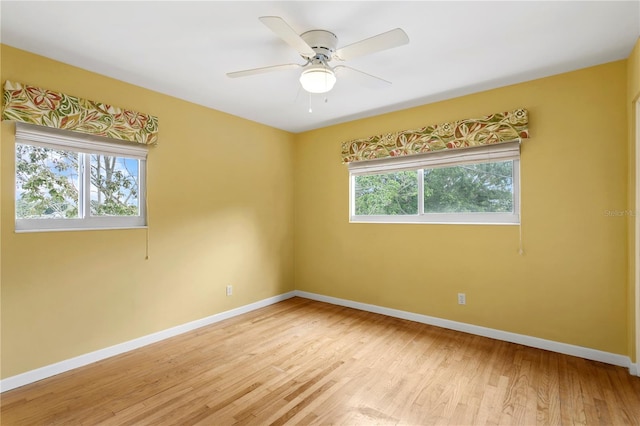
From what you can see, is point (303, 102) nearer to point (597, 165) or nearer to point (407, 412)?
point (597, 165)

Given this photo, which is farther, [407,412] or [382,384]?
[382,384]

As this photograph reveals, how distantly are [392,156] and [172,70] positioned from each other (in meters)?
2.41

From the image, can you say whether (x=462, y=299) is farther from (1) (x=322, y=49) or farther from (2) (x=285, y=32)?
(2) (x=285, y=32)

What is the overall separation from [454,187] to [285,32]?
7.92 feet

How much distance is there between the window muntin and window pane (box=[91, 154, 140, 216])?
2497 mm

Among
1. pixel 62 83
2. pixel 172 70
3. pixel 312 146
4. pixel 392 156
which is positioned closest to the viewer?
pixel 62 83

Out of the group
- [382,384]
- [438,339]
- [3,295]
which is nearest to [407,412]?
[382,384]

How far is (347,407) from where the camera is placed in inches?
77.9

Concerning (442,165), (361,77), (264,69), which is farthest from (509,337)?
(264,69)

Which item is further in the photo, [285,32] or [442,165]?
[442,165]

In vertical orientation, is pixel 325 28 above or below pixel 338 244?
above

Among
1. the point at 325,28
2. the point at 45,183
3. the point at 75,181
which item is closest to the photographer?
the point at 325,28

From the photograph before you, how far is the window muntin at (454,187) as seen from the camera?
2.98m

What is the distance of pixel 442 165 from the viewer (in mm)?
3299
